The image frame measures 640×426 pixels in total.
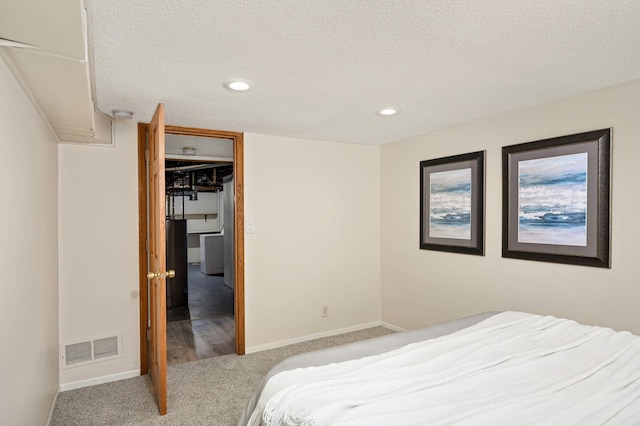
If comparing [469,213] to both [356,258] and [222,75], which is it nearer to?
[356,258]

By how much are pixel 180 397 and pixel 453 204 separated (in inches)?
111

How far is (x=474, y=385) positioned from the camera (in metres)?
1.42

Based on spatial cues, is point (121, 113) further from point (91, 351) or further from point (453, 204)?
point (453, 204)

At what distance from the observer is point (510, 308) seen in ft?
9.70

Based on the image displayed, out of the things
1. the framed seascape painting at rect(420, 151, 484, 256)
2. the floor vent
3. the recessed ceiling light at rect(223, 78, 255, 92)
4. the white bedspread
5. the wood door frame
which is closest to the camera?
the white bedspread

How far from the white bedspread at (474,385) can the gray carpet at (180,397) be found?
1305 mm

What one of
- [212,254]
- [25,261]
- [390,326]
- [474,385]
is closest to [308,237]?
[390,326]

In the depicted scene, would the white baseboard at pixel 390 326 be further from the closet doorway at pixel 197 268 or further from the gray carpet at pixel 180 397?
the closet doorway at pixel 197 268

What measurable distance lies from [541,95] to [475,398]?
216 centimetres

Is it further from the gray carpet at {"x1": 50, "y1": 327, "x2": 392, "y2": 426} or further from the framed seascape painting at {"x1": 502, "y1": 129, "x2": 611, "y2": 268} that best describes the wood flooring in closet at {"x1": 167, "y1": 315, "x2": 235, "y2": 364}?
the framed seascape painting at {"x1": 502, "y1": 129, "x2": 611, "y2": 268}

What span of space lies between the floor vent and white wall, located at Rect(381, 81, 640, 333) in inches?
110

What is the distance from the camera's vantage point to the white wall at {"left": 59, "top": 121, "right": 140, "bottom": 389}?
113 inches

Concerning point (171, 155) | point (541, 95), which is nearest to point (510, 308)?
point (541, 95)

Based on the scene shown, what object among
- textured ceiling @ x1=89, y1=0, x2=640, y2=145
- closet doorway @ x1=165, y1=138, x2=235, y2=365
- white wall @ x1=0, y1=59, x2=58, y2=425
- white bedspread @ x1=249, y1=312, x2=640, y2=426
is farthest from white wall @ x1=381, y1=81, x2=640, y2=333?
white wall @ x1=0, y1=59, x2=58, y2=425
